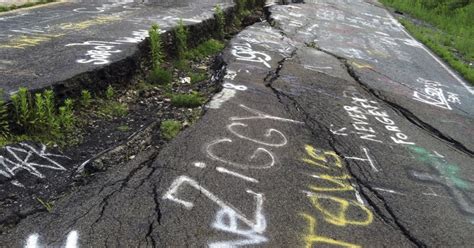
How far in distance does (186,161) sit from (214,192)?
20.5 inches

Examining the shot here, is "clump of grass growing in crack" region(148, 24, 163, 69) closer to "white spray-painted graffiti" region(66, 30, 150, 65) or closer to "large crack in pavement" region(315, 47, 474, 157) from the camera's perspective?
"white spray-painted graffiti" region(66, 30, 150, 65)

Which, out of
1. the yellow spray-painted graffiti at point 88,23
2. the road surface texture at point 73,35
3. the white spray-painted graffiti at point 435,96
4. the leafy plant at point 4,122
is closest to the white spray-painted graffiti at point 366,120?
the white spray-painted graffiti at point 435,96

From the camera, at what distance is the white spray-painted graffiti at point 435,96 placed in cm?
772

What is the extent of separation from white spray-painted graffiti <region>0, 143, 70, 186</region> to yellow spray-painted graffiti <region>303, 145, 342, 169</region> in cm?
219

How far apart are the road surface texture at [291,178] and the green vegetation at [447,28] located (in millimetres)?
4818

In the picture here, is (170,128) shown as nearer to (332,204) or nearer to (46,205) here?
(46,205)

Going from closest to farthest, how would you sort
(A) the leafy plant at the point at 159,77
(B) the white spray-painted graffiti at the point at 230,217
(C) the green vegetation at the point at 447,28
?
(B) the white spray-painted graffiti at the point at 230,217
(A) the leafy plant at the point at 159,77
(C) the green vegetation at the point at 447,28

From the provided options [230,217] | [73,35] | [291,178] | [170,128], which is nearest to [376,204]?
[291,178]

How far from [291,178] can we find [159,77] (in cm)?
300

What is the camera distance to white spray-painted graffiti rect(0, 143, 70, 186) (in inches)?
145

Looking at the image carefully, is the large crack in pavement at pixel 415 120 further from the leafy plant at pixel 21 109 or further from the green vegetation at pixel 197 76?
the leafy plant at pixel 21 109

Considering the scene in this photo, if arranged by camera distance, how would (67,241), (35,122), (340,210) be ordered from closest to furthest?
(67,241)
(340,210)
(35,122)

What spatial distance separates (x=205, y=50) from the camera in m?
8.45

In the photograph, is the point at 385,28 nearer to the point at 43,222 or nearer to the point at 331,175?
the point at 331,175
